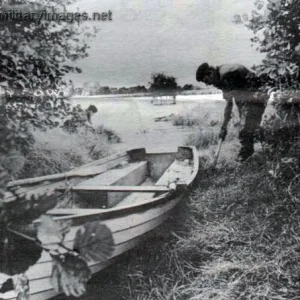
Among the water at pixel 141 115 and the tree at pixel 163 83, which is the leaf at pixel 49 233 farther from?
the tree at pixel 163 83

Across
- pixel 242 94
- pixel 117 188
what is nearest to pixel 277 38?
pixel 242 94

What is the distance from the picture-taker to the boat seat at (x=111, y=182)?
1.40 metres

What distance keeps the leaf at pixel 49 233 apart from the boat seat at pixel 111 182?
0.09 metres

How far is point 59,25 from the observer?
1394mm

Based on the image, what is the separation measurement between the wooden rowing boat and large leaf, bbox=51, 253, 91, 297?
0.01 metres

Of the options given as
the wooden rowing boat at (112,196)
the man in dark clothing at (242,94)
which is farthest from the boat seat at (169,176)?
the man in dark clothing at (242,94)

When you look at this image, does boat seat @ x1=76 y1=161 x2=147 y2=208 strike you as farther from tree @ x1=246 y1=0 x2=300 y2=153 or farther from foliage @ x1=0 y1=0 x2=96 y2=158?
tree @ x1=246 y1=0 x2=300 y2=153

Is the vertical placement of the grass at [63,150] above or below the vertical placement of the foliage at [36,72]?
A: below

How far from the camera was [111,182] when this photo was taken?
4.63 ft

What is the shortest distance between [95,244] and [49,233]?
11cm

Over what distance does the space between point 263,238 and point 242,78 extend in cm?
38

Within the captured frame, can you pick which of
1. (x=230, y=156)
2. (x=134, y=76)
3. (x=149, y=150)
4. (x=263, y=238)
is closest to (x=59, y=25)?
(x=134, y=76)

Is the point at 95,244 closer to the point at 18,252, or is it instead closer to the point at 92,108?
the point at 18,252

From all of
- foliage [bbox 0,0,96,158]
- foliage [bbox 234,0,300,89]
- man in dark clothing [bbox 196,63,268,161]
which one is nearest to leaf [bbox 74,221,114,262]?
foliage [bbox 0,0,96,158]
